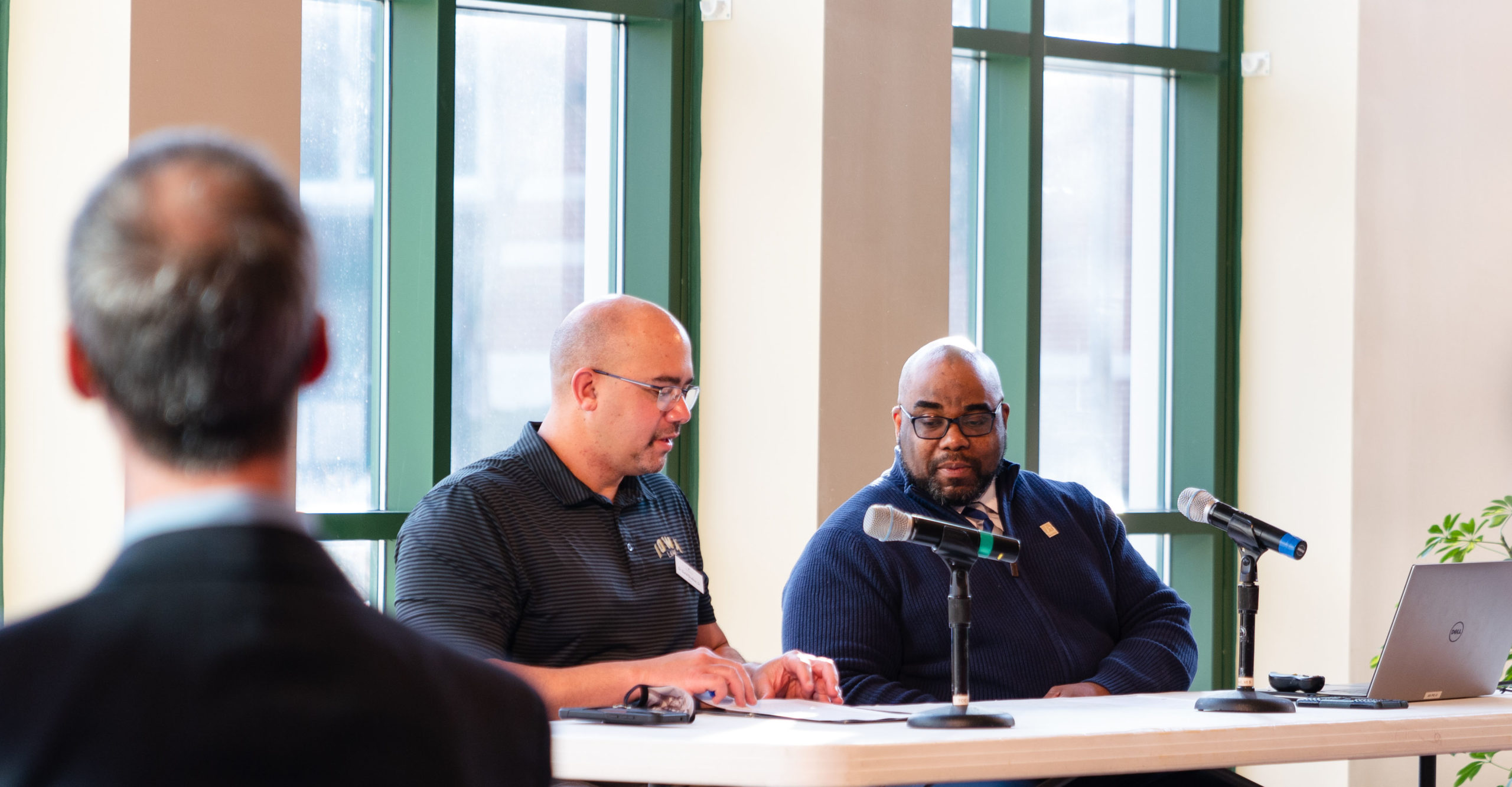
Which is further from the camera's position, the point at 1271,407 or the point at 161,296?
the point at 1271,407

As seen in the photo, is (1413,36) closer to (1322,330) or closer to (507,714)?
(1322,330)

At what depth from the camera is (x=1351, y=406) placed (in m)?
4.88

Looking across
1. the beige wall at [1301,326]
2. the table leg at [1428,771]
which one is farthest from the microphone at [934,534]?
the beige wall at [1301,326]

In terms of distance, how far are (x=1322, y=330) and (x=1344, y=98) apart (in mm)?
805

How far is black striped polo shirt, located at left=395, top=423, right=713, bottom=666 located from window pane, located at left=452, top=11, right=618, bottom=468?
4.22 feet

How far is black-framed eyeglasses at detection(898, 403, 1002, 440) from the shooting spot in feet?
11.1

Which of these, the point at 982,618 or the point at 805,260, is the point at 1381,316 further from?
the point at 982,618

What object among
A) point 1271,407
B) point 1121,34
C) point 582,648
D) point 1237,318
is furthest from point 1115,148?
point 582,648

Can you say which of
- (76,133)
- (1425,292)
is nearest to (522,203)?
(76,133)

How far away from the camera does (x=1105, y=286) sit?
207 inches

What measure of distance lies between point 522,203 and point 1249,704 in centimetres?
260

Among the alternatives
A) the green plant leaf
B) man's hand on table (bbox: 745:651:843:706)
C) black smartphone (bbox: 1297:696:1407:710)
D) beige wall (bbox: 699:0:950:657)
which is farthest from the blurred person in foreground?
the green plant leaf

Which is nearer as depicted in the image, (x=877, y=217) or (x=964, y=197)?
(x=877, y=217)

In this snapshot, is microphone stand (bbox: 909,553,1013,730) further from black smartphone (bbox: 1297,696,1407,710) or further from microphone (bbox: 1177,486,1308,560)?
black smartphone (bbox: 1297,696,1407,710)
